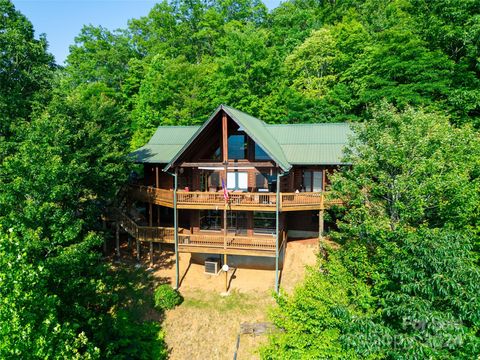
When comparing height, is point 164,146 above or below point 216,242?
above

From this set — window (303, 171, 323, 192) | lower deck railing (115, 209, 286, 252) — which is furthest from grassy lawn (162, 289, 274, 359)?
window (303, 171, 323, 192)

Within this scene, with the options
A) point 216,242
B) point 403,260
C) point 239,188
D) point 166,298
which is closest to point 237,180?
point 239,188

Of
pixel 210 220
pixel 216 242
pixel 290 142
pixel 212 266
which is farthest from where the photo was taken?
pixel 290 142

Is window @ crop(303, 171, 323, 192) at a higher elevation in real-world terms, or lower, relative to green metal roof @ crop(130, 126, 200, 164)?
lower

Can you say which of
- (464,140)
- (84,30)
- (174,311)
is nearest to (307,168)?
(464,140)

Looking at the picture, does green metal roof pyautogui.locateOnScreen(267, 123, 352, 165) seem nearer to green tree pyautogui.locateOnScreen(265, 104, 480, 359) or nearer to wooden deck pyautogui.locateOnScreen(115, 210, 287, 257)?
green tree pyautogui.locateOnScreen(265, 104, 480, 359)

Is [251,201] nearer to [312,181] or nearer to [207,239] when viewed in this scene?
[207,239]
